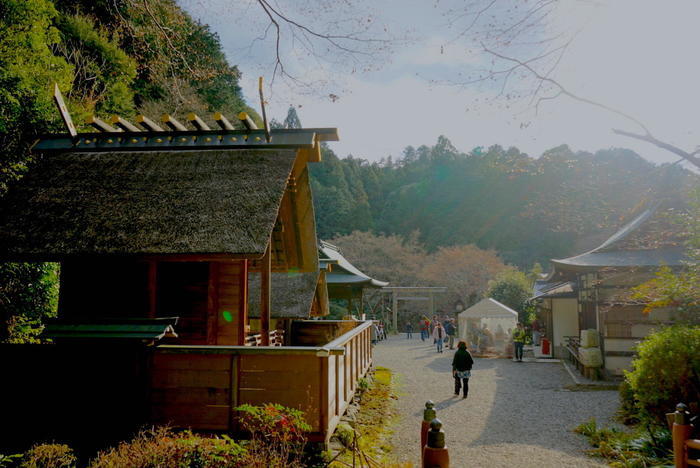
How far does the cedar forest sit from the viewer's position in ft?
28.1

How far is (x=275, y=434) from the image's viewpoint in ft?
16.7

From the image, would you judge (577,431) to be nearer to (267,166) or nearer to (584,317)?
(267,166)

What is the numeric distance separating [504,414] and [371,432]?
11.2 ft

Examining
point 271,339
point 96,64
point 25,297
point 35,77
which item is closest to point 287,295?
point 271,339

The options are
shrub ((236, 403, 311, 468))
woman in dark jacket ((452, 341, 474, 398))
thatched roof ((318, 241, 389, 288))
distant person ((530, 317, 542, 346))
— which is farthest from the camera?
distant person ((530, 317, 542, 346))

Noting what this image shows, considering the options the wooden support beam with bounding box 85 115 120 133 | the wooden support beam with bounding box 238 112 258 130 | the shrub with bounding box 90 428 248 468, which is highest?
the wooden support beam with bounding box 85 115 120 133

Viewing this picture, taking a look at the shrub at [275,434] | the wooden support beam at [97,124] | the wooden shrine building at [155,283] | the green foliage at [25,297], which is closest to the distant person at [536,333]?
the wooden shrine building at [155,283]

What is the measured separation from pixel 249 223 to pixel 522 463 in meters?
4.94

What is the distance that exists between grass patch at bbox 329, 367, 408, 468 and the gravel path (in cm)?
25

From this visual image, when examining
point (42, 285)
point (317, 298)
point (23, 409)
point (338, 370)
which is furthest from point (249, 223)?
point (317, 298)

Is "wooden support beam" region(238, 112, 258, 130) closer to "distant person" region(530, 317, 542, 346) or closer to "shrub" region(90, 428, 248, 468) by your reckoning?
"shrub" region(90, 428, 248, 468)

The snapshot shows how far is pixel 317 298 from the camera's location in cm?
1709

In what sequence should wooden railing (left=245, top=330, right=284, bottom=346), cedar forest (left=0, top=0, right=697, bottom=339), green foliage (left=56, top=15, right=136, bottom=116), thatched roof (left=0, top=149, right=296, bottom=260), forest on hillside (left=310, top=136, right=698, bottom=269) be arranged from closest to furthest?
1. thatched roof (left=0, top=149, right=296, bottom=260)
2. cedar forest (left=0, top=0, right=697, bottom=339)
3. wooden railing (left=245, top=330, right=284, bottom=346)
4. green foliage (left=56, top=15, right=136, bottom=116)
5. forest on hillside (left=310, top=136, right=698, bottom=269)

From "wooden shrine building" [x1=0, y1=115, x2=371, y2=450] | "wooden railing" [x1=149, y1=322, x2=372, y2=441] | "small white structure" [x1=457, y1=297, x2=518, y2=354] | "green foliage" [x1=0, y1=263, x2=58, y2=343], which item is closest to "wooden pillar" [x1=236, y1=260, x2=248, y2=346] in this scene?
"wooden shrine building" [x1=0, y1=115, x2=371, y2=450]
